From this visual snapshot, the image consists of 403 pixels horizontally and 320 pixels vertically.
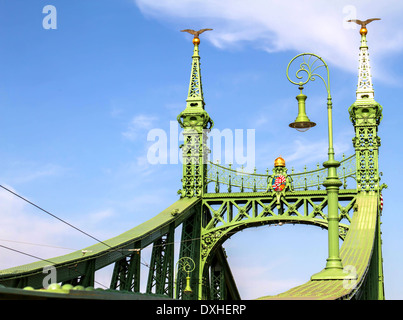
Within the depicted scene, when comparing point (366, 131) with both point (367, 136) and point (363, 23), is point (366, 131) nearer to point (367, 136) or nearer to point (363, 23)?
point (367, 136)

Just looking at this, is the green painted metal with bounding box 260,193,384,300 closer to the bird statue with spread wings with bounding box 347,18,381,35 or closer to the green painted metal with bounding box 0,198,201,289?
the green painted metal with bounding box 0,198,201,289

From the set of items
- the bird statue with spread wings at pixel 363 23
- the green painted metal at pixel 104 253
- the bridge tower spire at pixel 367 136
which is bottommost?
the green painted metal at pixel 104 253

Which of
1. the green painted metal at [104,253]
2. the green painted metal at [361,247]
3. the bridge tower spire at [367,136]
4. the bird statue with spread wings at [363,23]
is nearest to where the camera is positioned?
the green painted metal at [361,247]

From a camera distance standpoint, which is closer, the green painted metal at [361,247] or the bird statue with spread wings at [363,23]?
the green painted metal at [361,247]

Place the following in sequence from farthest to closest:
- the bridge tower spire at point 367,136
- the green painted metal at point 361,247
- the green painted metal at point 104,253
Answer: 1. the bridge tower spire at point 367,136
2. the green painted metal at point 104,253
3. the green painted metal at point 361,247

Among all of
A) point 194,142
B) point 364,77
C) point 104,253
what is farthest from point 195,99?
point 104,253

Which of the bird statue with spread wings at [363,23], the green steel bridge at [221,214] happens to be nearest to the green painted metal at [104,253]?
the green steel bridge at [221,214]

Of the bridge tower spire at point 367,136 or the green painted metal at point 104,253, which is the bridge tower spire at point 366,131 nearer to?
the bridge tower spire at point 367,136

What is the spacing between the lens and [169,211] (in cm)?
4953

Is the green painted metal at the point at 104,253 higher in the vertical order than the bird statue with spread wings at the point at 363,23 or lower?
lower

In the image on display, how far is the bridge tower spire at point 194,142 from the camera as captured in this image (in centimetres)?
5288

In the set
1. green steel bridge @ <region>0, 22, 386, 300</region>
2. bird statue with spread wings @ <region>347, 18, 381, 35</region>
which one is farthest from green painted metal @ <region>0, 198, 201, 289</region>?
bird statue with spread wings @ <region>347, 18, 381, 35</region>
